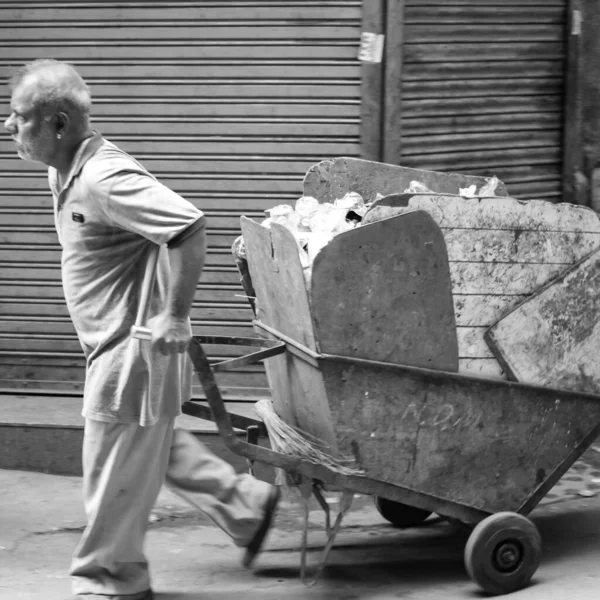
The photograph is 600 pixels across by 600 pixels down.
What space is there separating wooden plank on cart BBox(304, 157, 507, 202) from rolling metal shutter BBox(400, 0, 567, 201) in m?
1.36

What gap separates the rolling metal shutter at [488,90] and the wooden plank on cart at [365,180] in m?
1.36

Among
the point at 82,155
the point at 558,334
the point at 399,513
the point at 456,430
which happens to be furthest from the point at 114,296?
the point at 399,513

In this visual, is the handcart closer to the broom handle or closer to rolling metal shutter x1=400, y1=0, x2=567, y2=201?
the broom handle

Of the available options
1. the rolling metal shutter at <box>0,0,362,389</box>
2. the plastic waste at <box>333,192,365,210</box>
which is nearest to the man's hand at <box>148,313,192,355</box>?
the plastic waste at <box>333,192,365,210</box>

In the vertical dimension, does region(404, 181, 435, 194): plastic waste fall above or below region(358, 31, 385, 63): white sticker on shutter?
below

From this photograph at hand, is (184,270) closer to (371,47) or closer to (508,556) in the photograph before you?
(508,556)

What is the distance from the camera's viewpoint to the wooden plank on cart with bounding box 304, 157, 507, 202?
13.8 ft

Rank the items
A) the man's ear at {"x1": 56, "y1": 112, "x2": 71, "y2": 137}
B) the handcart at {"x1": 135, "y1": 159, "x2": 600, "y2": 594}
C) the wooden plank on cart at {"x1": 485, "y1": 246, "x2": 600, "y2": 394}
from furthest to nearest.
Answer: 1. the wooden plank on cart at {"x1": 485, "y1": 246, "x2": 600, "y2": 394}
2. the handcart at {"x1": 135, "y1": 159, "x2": 600, "y2": 594}
3. the man's ear at {"x1": 56, "y1": 112, "x2": 71, "y2": 137}

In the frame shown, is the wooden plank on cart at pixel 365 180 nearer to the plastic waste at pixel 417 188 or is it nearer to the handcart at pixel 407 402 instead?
the plastic waste at pixel 417 188

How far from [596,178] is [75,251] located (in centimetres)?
358

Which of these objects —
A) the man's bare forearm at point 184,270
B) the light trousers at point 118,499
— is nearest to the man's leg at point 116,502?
the light trousers at point 118,499

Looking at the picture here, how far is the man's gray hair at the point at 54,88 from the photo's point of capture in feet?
10.5

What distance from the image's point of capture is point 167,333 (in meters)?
3.15

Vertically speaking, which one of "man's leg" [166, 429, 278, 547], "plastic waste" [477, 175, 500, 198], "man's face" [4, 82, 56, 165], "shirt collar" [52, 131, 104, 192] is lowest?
"man's leg" [166, 429, 278, 547]
